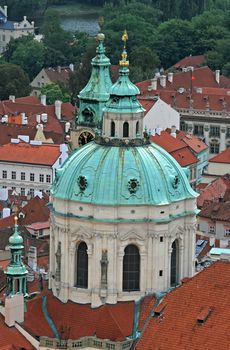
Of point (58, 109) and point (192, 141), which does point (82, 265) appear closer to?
point (192, 141)

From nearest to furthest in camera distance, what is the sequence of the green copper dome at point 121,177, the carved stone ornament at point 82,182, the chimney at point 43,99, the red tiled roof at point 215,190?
the green copper dome at point 121,177
the carved stone ornament at point 82,182
the red tiled roof at point 215,190
the chimney at point 43,99

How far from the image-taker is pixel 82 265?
7844cm

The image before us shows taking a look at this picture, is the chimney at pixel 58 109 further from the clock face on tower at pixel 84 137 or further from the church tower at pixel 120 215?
the church tower at pixel 120 215

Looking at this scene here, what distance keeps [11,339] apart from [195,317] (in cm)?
842

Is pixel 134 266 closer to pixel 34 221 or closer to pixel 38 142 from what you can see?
pixel 34 221

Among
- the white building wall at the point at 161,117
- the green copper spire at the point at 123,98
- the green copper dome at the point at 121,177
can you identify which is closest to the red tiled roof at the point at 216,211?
the white building wall at the point at 161,117

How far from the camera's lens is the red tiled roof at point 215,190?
12100cm

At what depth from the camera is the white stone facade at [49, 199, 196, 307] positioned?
3044 inches

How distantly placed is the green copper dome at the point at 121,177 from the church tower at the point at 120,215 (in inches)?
1.7

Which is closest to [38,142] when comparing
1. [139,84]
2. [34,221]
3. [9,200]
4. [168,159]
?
[9,200]

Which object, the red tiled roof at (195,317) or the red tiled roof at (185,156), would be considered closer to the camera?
the red tiled roof at (195,317)

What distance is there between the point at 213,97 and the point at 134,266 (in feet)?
271

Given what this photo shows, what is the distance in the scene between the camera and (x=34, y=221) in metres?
112

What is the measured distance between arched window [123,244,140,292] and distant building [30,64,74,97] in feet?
364
